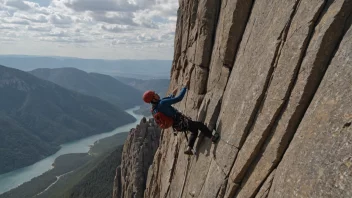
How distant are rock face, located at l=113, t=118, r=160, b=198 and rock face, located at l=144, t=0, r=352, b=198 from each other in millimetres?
33226

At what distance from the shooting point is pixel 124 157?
6100 cm

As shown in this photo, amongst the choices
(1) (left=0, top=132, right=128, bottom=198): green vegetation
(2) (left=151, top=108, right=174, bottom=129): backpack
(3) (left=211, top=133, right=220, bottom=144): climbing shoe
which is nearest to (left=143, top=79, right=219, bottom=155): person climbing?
(2) (left=151, top=108, right=174, bottom=129): backpack

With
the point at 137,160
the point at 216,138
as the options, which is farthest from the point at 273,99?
the point at 137,160

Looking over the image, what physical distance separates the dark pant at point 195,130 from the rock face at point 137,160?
3270cm

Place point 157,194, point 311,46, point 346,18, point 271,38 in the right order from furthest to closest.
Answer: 1. point 157,194
2. point 271,38
3. point 311,46
4. point 346,18

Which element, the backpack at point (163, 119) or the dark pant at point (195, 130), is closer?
the dark pant at point (195, 130)

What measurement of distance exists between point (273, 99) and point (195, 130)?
4848 mm

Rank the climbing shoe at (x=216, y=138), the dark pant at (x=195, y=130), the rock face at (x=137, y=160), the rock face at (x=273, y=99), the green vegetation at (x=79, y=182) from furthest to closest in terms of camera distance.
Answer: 1. the green vegetation at (x=79, y=182)
2. the rock face at (x=137, y=160)
3. the dark pant at (x=195, y=130)
4. the climbing shoe at (x=216, y=138)
5. the rock face at (x=273, y=99)

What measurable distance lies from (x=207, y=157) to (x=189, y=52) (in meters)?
6.47

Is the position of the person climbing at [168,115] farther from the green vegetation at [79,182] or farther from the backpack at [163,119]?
the green vegetation at [79,182]

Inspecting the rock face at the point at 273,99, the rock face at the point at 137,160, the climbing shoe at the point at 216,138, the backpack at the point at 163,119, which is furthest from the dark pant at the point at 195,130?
the rock face at the point at 137,160

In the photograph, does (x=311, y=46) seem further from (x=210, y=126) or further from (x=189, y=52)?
(x=189, y=52)

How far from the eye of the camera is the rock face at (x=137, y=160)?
46.6 meters

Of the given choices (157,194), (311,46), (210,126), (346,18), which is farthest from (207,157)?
(157,194)
